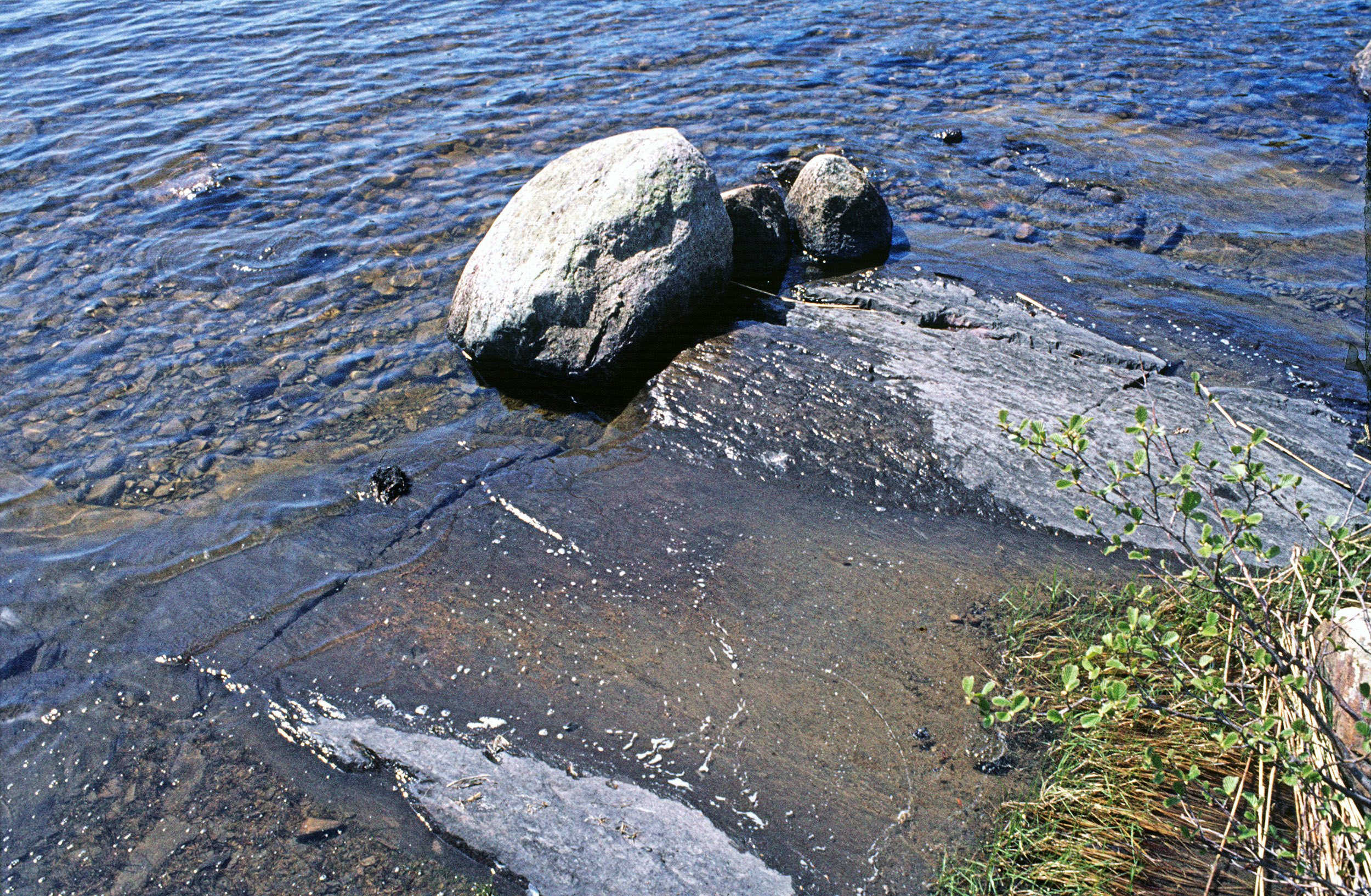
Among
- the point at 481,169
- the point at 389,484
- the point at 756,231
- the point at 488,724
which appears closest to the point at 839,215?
the point at 756,231

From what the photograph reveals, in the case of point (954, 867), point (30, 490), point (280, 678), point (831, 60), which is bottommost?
point (954, 867)

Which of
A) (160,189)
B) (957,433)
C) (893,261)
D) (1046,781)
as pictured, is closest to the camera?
(1046,781)

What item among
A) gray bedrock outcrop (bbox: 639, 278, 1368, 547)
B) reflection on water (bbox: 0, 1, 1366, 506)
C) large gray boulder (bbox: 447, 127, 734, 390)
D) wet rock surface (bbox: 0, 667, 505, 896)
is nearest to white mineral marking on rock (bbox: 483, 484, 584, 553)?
gray bedrock outcrop (bbox: 639, 278, 1368, 547)

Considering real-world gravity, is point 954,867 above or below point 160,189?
below

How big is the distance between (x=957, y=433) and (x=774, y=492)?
1.11m

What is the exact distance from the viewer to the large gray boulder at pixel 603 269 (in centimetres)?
559

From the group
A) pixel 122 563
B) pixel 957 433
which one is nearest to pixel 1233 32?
pixel 957 433

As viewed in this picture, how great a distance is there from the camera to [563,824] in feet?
10.6

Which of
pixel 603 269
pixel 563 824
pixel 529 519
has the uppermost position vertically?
pixel 603 269

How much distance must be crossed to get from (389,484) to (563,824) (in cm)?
242

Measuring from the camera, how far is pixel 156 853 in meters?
3.27

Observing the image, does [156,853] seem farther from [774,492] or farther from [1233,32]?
[1233,32]

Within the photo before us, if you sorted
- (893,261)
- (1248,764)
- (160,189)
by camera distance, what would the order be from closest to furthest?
(1248,764) → (893,261) → (160,189)

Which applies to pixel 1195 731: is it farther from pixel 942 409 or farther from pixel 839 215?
pixel 839 215
